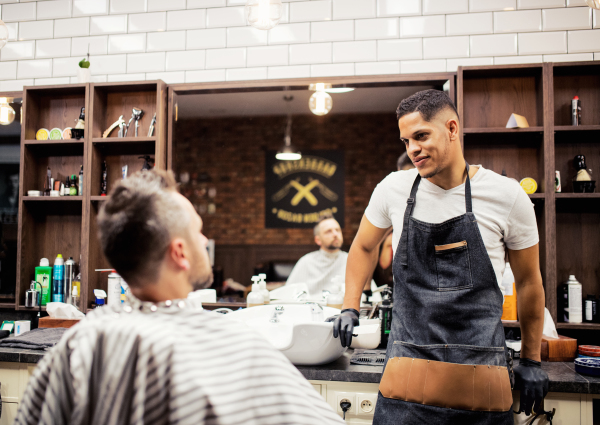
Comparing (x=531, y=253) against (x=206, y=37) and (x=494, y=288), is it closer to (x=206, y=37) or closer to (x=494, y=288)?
(x=494, y=288)

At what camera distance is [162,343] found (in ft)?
2.63

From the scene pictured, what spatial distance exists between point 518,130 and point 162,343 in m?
2.05

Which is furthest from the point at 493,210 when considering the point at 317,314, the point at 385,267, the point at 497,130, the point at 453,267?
the point at 385,267

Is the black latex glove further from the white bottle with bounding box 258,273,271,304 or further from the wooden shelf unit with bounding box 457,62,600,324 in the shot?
the white bottle with bounding box 258,273,271,304

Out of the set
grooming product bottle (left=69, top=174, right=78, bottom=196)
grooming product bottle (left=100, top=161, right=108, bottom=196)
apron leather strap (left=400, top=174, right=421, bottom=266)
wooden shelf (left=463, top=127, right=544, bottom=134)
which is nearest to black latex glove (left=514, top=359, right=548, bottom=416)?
apron leather strap (left=400, top=174, right=421, bottom=266)

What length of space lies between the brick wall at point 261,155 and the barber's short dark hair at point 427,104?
1.24 m

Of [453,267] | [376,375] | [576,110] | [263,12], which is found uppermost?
[263,12]

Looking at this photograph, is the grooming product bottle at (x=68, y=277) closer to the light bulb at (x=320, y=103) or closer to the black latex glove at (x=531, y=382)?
the light bulb at (x=320, y=103)

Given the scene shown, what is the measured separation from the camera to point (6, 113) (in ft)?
9.23

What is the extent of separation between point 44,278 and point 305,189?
74.0 inches

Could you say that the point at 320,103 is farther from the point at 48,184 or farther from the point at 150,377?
the point at 150,377

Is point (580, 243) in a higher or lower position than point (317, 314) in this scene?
higher

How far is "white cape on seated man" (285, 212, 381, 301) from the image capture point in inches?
105

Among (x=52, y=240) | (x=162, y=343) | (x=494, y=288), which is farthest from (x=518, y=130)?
(x=52, y=240)
